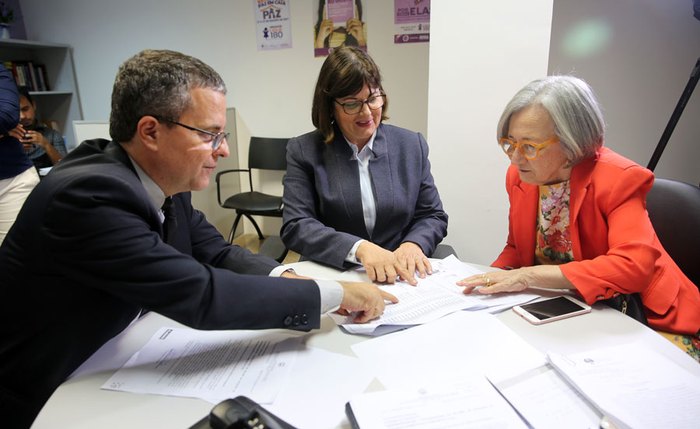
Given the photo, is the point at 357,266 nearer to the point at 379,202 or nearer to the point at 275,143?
the point at 379,202

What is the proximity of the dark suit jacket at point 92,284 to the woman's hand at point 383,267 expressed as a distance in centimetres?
35

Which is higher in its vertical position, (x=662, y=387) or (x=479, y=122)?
(x=479, y=122)

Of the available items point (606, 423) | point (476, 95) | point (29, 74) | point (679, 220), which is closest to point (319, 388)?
point (606, 423)

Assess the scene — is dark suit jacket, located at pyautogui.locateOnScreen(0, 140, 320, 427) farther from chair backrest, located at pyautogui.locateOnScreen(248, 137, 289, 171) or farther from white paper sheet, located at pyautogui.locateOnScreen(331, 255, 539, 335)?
chair backrest, located at pyautogui.locateOnScreen(248, 137, 289, 171)

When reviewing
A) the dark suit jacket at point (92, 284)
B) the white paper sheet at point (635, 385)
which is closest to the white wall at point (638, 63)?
the white paper sheet at point (635, 385)

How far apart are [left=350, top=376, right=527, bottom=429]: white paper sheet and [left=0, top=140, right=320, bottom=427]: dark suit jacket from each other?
11.2 inches

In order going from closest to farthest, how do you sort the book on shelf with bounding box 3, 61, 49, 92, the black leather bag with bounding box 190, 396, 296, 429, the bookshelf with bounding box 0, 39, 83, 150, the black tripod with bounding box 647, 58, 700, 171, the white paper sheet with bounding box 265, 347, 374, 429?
the black leather bag with bounding box 190, 396, 296, 429
the white paper sheet with bounding box 265, 347, 374, 429
the black tripod with bounding box 647, 58, 700, 171
the book on shelf with bounding box 3, 61, 49, 92
the bookshelf with bounding box 0, 39, 83, 150

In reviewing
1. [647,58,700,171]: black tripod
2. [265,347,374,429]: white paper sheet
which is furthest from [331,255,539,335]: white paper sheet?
[647,58,700,171]: black tripod

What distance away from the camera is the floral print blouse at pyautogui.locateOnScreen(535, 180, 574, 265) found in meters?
1.39

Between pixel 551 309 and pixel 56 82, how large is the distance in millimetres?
5130

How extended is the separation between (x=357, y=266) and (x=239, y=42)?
10.1 feet

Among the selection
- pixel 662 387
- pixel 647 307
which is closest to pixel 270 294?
pixel 662 387

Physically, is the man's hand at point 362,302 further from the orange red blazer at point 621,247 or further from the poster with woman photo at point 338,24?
the poster with woman photo at point 338,24

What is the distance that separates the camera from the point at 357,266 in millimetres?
1450
